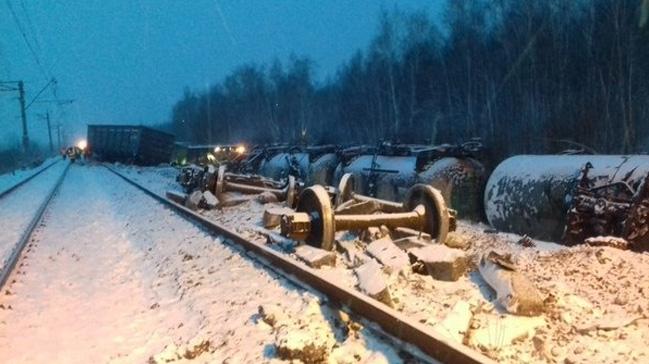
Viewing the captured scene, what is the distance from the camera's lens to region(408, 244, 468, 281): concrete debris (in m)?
5.40

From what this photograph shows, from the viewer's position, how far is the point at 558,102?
25484 millimetres

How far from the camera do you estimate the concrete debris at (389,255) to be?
221 inches

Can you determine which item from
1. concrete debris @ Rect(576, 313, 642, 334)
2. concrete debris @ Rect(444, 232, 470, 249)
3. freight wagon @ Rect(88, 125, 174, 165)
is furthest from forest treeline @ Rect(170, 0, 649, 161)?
freight wagon @ Rect(88, 125, 174, 165)

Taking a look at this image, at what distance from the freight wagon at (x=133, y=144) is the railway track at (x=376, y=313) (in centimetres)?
3396

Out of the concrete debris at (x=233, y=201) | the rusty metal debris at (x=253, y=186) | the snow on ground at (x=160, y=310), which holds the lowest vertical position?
the snow on ground at (x=160, y=310)

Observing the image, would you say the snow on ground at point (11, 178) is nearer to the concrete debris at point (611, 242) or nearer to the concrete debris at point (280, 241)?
the concrete debris at point (280, 241)

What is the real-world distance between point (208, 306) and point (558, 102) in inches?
972

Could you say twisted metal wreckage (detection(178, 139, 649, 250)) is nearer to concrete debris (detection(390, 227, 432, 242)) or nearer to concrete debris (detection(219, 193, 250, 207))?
concrete debris (detection(390, 227, 432, 242))

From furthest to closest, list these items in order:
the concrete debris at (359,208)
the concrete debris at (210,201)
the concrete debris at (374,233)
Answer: the concrete debris at (210,201) → the concrete debris at (359,208) → the concrete debris at (374,233)

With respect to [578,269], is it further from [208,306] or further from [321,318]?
[208,306]

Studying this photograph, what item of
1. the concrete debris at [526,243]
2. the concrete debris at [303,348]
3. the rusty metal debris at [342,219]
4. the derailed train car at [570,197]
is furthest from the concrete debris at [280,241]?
the derailed train car at [570,197]

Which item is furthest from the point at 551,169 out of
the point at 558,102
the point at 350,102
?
the point at 350,102

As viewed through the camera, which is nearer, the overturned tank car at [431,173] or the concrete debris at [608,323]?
the concrete debris at [608,323]

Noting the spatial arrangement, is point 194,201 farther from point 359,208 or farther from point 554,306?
point 554,306
